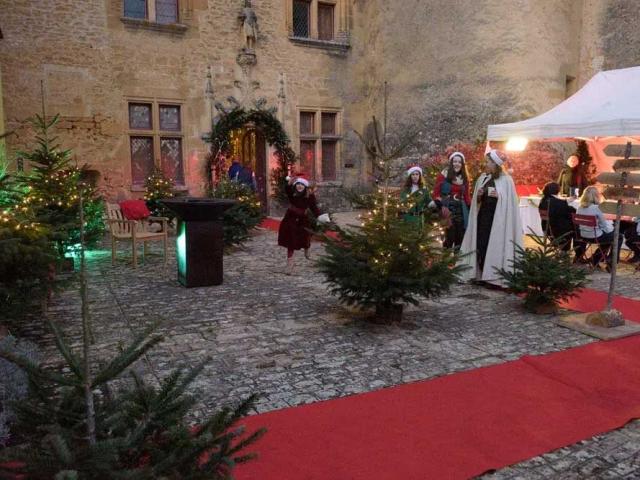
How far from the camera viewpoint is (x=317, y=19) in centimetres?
1474

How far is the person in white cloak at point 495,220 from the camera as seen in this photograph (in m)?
6.36

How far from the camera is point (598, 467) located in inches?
107

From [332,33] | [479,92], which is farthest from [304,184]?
[332,33]

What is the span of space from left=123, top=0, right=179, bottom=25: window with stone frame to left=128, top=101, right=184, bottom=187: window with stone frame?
77.6 inches

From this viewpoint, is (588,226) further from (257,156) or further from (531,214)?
(257,156)

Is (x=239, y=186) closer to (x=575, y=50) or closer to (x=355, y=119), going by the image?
(x=355, y=119)

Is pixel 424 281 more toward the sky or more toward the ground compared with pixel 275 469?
more toward the sky

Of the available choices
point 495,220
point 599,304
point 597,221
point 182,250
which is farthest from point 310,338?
point 597,221

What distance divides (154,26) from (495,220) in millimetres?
9523

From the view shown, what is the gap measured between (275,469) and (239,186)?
321 inches

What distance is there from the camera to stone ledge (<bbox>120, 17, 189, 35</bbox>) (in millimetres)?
11966

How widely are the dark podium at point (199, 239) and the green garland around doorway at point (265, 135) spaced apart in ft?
21.8

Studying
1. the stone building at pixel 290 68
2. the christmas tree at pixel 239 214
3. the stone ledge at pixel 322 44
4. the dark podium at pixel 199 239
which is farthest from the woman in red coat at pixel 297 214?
the stone ledge at pixel 322 44

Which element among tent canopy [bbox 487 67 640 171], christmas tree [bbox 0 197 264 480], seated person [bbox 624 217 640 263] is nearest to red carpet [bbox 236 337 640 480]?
christmas tree [bbox 0 197 264 480]
